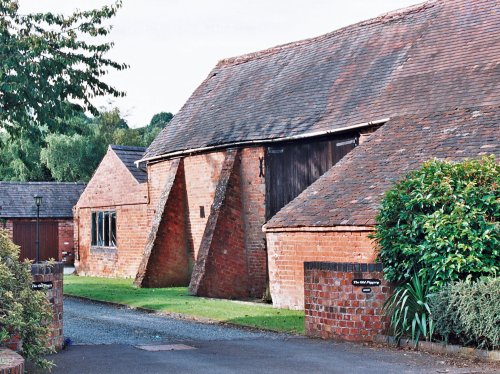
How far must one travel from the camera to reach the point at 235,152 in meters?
24.9

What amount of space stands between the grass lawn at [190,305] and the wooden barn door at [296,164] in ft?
12.1

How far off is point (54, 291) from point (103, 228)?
2241cm

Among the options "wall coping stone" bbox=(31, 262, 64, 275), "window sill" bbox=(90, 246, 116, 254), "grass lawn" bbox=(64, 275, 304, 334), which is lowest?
"grass lawn" bbox=(64, 275, 304, 334)

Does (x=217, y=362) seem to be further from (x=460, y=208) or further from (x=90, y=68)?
(x=90, y=68)

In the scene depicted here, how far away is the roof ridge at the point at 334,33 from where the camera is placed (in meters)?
25.4

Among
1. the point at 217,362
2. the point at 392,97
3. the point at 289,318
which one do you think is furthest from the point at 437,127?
the point at 217,362

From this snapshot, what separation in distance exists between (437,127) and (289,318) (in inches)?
229

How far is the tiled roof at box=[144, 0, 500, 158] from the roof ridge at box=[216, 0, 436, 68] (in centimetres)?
5

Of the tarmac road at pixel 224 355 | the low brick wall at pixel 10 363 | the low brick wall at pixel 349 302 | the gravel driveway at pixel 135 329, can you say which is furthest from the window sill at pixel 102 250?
the low brick wall at pixel 10 363

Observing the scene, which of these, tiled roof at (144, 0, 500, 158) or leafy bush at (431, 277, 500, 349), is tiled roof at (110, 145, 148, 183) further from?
leafy bush at (431, 277, 500, 349)

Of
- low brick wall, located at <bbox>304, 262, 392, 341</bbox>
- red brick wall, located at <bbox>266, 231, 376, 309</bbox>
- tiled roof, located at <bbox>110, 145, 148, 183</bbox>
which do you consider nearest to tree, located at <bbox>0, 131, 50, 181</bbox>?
tiled roof, located at <bbox>110, 145, 148, 183</bbox>

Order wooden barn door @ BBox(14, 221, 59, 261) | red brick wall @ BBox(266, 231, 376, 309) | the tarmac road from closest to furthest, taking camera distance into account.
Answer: the tarmac road → red brick wall @ BBox(266, 231, 376, 309) → wooden barn door @ BBox(14, 221, 59, 261)

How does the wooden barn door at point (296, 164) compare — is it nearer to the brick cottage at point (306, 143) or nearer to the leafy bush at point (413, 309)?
the brick cottage at point (306, 143)

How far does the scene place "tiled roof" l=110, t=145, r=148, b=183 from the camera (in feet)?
109
